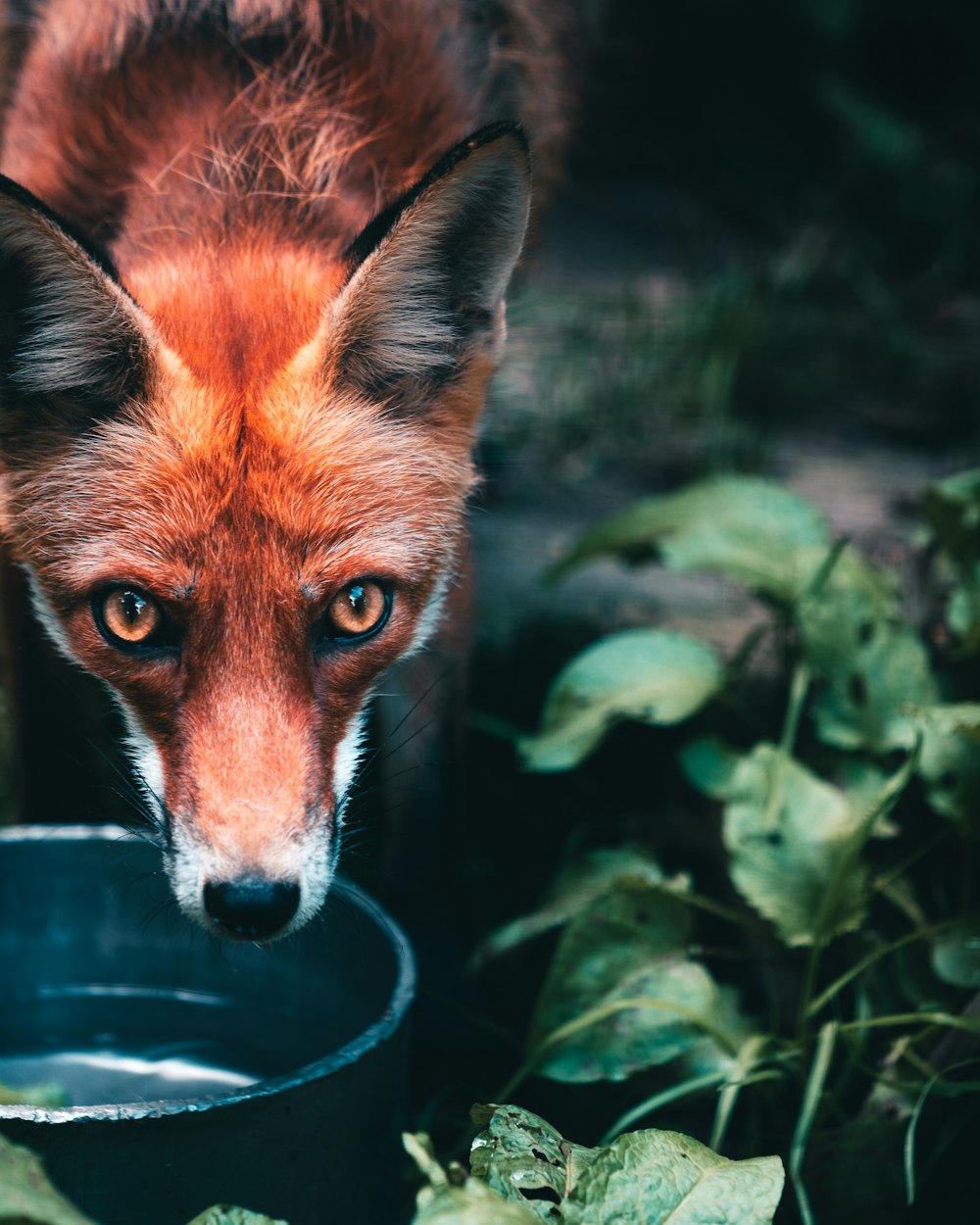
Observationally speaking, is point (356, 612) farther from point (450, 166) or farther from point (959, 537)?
point (959, 537)

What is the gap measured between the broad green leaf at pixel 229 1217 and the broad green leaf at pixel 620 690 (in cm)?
141

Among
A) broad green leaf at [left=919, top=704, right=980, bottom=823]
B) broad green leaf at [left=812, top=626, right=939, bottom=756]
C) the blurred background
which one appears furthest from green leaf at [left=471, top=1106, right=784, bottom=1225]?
broad green leaf at [left=812, top=626, right=939, bottom=756]

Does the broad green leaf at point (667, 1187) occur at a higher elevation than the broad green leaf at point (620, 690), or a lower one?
→ higher

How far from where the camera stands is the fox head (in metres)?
1.96

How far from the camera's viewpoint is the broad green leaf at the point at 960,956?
233 centimetres

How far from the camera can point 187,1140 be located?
1.76 meters

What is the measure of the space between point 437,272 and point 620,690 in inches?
41.5

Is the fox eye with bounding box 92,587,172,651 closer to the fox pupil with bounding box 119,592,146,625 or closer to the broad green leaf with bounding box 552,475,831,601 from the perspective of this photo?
the fox pupil with bounding box 119,592,146,625

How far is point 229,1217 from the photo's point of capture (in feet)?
4.96

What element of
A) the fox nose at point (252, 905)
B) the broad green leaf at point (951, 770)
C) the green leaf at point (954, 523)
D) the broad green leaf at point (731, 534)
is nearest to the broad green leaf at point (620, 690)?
the broad green leaf at point (731, 534)

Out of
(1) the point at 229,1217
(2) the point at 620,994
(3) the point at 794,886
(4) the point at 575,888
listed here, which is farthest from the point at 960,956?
(1) the point at 229,1217

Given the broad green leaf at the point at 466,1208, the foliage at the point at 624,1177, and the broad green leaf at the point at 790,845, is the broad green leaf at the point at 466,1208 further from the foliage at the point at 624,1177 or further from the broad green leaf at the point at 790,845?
the broad green leaf at the point at 790,845

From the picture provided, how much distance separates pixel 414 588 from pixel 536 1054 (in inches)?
34.6

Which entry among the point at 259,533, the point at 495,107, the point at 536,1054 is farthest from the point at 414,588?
the point at 495,107
